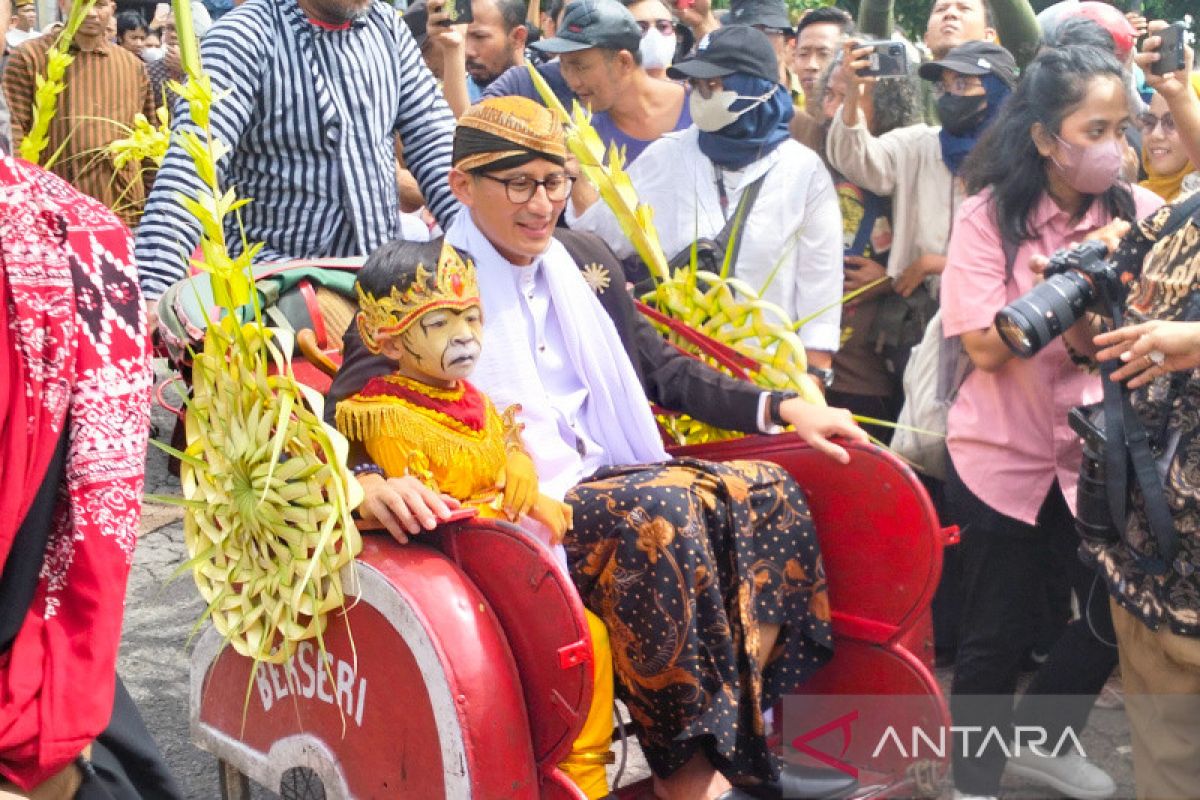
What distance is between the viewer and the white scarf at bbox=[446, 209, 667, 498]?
335 centimetres

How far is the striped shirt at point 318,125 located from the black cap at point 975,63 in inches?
71.8

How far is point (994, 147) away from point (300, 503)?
2208mm

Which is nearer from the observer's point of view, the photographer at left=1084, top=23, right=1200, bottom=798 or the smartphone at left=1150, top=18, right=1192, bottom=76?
the photographer at left=1084, top=23, right=1200, bottom=798

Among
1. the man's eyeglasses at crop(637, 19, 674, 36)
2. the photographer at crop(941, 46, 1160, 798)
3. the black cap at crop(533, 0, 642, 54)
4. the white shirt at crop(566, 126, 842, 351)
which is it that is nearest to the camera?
the photographer at crop(941, 46, 1160, 798)

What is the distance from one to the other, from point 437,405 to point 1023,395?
172 centimetres

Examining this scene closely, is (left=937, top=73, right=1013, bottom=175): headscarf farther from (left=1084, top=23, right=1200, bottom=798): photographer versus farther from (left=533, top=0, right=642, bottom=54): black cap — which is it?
(left=1084, top=23, right=1200, bottom=798): photographer

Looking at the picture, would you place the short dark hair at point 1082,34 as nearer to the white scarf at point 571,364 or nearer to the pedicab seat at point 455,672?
the white scarf at point 571,364

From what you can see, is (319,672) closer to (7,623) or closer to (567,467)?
(567,467)

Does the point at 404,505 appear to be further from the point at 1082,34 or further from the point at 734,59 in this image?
the point at 1082,34

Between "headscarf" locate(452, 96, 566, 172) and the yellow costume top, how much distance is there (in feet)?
1.81

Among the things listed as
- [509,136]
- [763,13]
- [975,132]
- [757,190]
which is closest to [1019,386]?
[757,190]

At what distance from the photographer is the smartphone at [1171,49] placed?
11.7ft

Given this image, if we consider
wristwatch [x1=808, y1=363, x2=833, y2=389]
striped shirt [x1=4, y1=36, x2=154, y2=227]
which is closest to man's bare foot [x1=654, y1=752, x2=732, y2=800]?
wristwatch [x1=808, y1=363, x2=833, y2=389]

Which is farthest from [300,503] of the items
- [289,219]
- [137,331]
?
[289,219]
